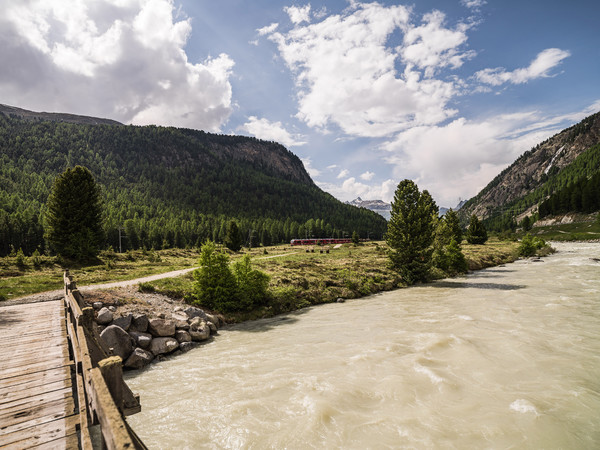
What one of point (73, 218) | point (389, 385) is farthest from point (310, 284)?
point (73, 218)

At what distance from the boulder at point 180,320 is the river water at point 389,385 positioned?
2.18 m

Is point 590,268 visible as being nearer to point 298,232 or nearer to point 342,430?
point 342,430

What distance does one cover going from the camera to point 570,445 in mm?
7863

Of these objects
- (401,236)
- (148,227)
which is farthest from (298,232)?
(401,236)

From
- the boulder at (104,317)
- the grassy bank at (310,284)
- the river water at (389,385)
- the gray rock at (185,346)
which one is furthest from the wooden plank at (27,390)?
the grassy bank at (310,284)

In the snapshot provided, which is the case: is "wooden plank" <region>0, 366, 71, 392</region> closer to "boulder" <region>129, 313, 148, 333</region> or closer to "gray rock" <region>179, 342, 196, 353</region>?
"gray rock" <region>179, 342, 196, 353</region>

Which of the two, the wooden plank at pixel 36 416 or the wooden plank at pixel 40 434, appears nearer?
the wooden plank at pixel 40 434

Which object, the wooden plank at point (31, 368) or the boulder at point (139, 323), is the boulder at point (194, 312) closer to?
the boulder at point (139, 323)

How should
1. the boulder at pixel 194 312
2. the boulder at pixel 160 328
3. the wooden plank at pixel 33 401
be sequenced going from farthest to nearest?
the boulder at pixel 194 312 < the boulder at pixel 160 328 < the wooden plank at pixel 33 401

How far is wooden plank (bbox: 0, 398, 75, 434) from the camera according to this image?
213 inches

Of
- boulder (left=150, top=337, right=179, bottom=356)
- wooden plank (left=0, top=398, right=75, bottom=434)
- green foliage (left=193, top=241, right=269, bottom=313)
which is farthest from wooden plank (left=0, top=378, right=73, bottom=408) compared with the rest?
green foliage (left=193, top=241, right=269, bottom=313)

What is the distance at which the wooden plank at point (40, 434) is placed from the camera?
4.91 metres

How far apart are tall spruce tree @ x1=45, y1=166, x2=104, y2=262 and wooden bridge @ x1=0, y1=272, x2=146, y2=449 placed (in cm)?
3365

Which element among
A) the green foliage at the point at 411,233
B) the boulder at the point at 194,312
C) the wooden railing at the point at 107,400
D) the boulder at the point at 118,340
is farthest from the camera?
the green foliage at the point at 411,233
